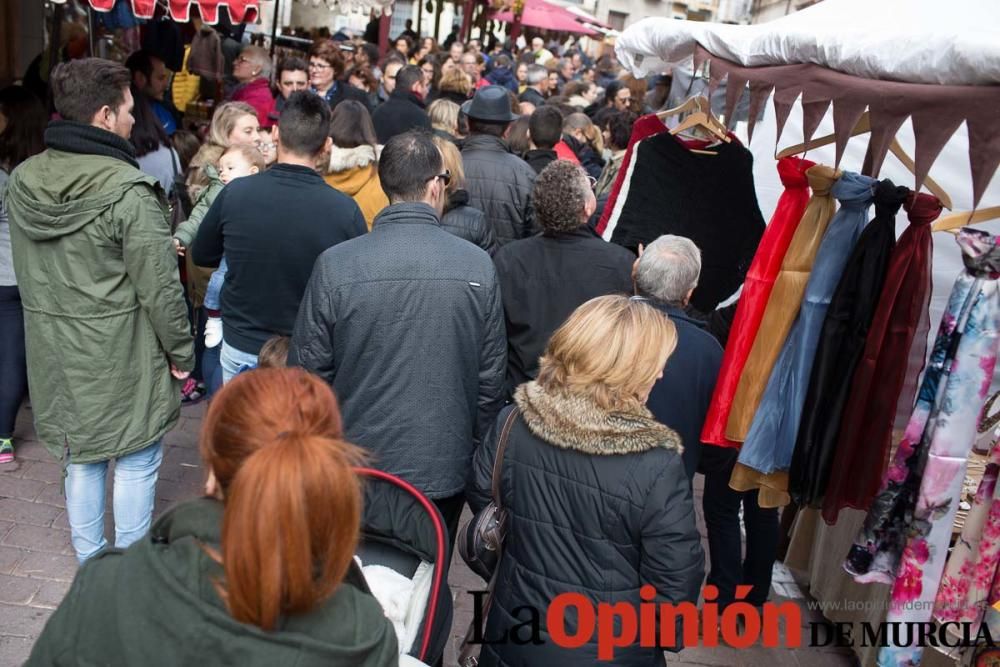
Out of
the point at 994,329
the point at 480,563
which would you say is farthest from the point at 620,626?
the point at 994,329

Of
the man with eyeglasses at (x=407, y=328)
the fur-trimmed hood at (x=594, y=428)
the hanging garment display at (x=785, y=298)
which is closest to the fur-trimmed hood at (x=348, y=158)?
the man with eyeglasses at (x=407, y=328)

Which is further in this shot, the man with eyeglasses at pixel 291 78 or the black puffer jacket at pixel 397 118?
the black puffer jacket at pixel 397 118

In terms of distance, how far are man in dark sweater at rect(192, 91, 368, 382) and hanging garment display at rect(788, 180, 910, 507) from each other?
1815mm

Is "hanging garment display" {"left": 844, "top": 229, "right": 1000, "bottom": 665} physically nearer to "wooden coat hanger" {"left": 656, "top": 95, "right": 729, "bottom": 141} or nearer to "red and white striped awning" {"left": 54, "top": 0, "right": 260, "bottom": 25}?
"wooden coat hanger" {"left": 656, "top": 95, "right": 729, "bottom": 141}

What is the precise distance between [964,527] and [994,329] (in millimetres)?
642

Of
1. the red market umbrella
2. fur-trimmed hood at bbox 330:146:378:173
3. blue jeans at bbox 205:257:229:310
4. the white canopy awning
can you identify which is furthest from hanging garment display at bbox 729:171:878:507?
the red market umbrella

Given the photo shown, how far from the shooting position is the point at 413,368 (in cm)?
297

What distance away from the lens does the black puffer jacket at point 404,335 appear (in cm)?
294

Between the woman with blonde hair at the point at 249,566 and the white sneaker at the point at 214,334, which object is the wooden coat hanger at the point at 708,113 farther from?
the woman with blonde hair at the point at 249,566

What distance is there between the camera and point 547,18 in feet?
66.9

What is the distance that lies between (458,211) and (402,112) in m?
2.73

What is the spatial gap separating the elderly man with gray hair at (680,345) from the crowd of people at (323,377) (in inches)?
0.4

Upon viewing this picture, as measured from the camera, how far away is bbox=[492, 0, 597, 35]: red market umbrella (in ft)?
65.8

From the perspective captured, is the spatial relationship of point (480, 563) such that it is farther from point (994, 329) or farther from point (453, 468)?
point (994, 329)
